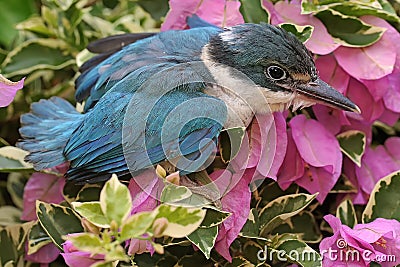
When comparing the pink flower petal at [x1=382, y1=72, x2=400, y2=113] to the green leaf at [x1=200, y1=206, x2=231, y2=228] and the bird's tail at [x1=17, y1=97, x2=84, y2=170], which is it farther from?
the bird's tail at [x1=17, y1=97, x2=84, y2=170]

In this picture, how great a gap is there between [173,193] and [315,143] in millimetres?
288

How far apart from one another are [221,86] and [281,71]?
8 centimetres

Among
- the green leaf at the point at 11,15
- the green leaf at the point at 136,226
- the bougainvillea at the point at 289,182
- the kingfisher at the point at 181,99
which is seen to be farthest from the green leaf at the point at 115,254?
the green leaf at the point at 11,15

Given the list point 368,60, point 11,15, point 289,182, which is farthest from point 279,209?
point 11,15

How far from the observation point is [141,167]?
0.75 m

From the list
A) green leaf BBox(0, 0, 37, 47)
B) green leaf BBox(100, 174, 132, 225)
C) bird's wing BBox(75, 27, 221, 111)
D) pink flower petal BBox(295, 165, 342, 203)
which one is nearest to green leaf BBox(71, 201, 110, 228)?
green leaf BBox(100, 174, 132, 225)

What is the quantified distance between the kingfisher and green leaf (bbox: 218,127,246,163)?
→ 18 mm

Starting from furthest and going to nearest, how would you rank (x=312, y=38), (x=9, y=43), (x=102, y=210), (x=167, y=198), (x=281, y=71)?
(x=9, y=43)
(x=312, y=38)
(x=281, y=71)
(x=167, y=198)
(x=102, y=210)

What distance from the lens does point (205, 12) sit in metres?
0.95

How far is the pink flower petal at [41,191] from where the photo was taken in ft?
3.06

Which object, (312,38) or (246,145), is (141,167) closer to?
(246,145)

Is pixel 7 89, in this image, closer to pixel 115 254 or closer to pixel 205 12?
pixel 115 254

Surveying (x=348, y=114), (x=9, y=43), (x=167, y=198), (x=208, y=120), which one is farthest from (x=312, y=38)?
(x=9, y=43)

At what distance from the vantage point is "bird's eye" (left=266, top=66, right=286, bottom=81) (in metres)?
0.79
